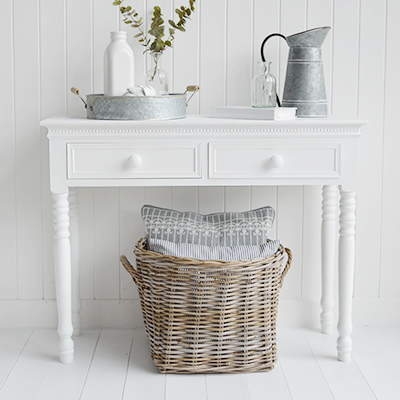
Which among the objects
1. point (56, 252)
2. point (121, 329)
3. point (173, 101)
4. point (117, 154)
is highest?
point (173, 101)

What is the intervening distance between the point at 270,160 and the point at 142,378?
2.67 feet

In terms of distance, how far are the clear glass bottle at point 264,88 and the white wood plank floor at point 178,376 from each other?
884 mm

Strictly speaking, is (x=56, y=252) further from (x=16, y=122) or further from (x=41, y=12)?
(x=41, y=12)

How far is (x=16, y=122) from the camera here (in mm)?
2271

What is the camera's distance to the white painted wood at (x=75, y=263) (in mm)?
2236

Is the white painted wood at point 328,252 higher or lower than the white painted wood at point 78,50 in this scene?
lower

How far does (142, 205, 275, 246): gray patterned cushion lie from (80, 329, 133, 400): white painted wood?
445 mm

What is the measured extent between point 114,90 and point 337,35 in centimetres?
89

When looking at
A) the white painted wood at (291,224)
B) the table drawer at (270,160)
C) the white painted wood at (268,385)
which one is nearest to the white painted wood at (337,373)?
the white painted wood at (268,385)

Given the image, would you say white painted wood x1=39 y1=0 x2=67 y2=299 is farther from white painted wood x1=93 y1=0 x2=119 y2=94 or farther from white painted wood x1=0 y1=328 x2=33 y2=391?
white painted wood x1=0 y1=328 x2=33 y2=391

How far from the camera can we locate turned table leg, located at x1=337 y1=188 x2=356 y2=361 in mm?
1934

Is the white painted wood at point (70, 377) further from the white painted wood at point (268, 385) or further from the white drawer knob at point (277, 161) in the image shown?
the white drawer knob at point (277, 161)

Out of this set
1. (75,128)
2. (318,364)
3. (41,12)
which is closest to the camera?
(75,128)

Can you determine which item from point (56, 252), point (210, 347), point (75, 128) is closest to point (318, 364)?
point (210, 347)
